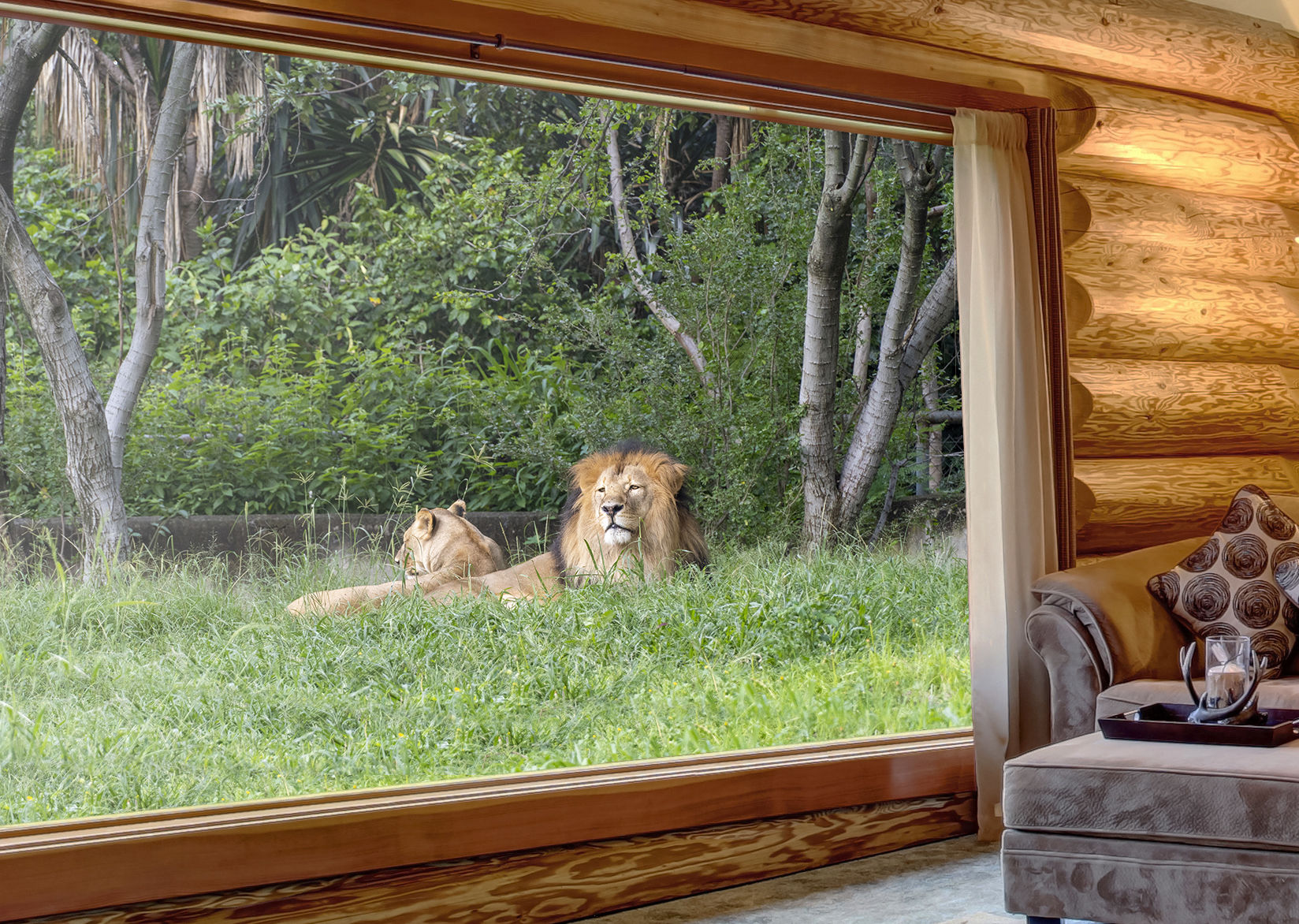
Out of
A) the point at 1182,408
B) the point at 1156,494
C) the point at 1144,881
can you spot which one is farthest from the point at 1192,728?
the point at 1182,408

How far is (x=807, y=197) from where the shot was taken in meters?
5.93

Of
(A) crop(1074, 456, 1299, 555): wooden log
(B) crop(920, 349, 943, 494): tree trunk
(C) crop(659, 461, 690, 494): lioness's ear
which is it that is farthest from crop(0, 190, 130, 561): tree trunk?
(B) crop(920, 349, 943, 494): tree trunk

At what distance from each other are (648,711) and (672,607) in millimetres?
638

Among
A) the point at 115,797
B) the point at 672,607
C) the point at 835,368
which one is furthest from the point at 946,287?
the point at 115,797

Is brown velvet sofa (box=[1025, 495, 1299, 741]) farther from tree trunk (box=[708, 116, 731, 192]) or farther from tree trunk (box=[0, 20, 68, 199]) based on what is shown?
tree trunk (box=[0, 20, 68, 199])

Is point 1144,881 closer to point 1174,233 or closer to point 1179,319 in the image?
point 1179,319

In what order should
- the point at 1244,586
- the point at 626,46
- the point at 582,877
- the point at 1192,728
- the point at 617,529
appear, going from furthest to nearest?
the point at 617,529, the point at 1244,586, the point at 626,46, the point at 582,877, the point at 1192,728

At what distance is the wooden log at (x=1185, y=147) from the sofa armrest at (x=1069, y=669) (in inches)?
67.7

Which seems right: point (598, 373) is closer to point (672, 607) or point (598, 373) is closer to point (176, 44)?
point (672, 607)

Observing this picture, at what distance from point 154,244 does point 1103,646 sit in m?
3.71

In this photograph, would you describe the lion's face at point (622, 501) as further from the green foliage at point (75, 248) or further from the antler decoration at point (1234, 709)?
the antler decoration at point (1234, 709)

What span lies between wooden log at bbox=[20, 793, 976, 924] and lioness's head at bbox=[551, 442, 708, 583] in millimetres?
1789

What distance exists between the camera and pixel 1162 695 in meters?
3.08

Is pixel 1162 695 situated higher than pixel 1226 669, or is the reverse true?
pixel 1226 669
